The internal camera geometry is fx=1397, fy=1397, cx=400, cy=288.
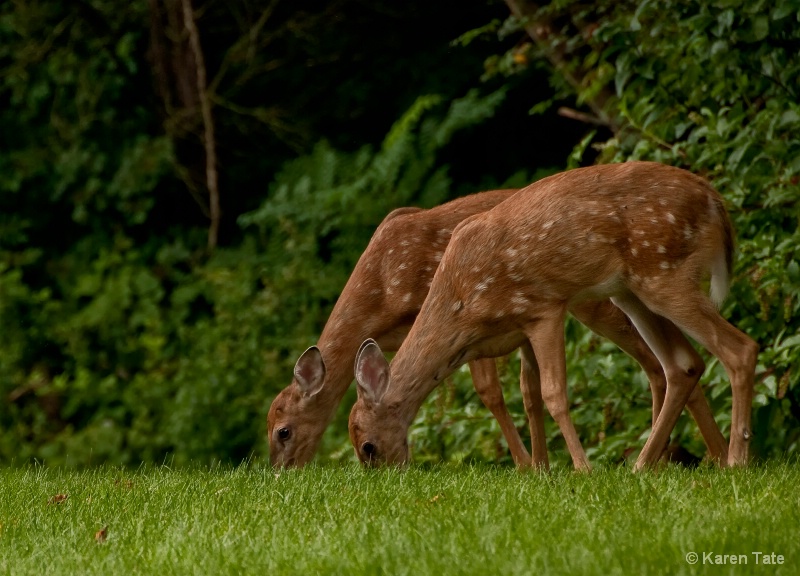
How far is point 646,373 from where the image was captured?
7.40 metres

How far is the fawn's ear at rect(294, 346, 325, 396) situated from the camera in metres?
7.85

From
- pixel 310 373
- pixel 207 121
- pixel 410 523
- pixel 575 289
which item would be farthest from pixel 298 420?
pixel 207 121

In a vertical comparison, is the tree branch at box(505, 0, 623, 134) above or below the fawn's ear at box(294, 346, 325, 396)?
above

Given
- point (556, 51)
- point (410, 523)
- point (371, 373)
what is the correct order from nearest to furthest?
point (410, 523) → point (371, 373) → point (556, 51)

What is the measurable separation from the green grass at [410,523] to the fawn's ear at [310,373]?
154 centimetres

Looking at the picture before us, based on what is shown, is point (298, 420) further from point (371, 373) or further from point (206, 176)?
point (206, 176)

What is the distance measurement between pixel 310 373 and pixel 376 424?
881 millimetres

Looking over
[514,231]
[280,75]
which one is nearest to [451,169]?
[280,75]

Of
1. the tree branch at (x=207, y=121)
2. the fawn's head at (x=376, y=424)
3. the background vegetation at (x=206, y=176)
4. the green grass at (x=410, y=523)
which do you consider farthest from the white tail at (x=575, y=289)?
the tree branch at (x=207, y=121)

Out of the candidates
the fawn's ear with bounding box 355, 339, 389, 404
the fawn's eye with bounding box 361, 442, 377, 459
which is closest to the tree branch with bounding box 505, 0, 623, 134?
the fawn's ear with bounding box 355, 339, 389, 404

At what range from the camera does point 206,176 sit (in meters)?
15.1

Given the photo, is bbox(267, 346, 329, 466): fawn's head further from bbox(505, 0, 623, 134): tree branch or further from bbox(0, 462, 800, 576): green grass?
bbox(505, 0, 623, 134): tree branch

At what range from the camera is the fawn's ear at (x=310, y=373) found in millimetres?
7847

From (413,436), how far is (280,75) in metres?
7.19
